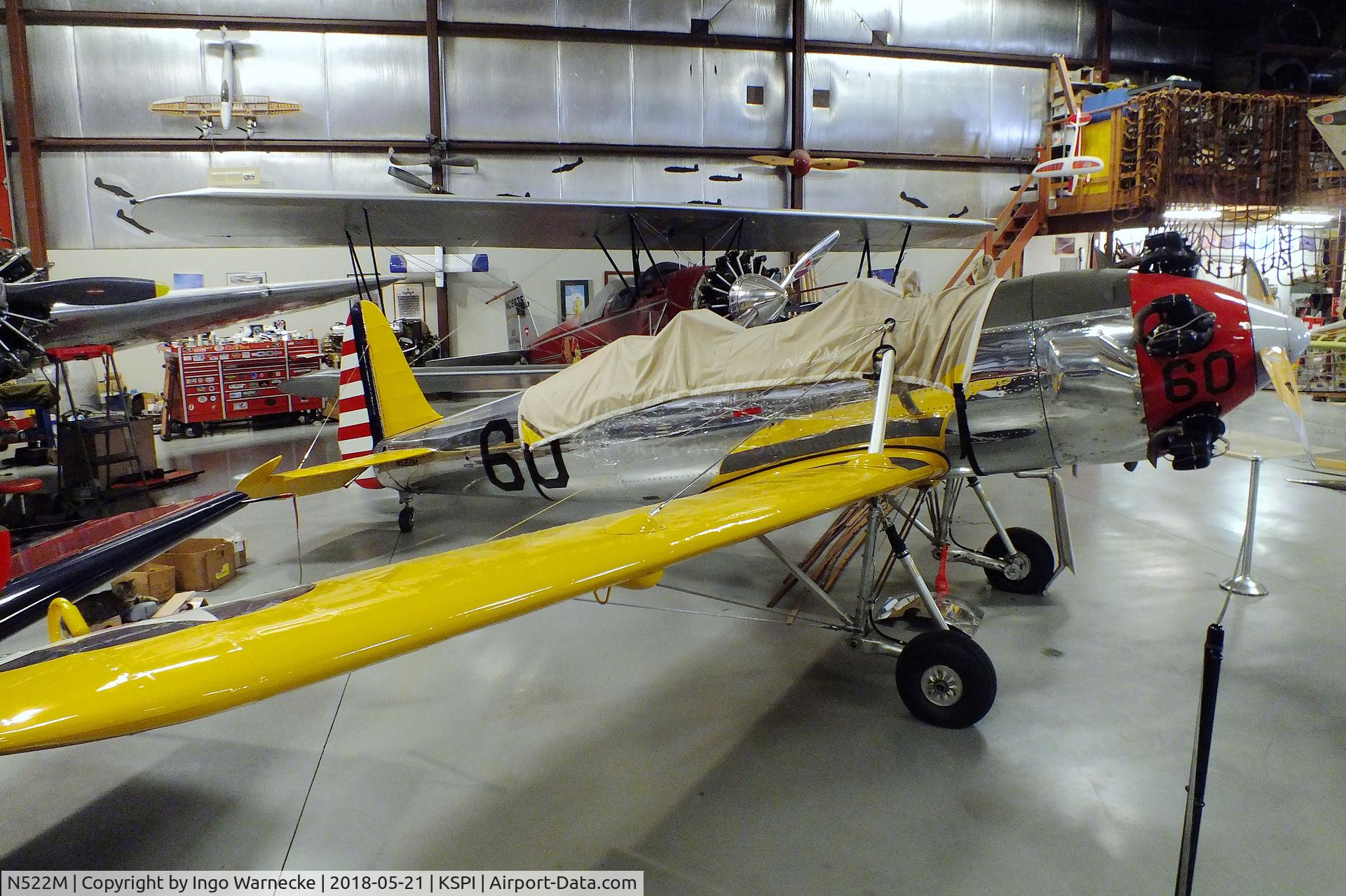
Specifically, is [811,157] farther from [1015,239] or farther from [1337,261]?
[1337,261]

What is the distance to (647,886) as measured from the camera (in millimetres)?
1915

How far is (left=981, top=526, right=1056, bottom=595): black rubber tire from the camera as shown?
388 centimetres

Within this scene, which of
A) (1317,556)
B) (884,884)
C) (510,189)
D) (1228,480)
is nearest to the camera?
(884,884)

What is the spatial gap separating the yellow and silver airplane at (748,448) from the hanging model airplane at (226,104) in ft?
33.1

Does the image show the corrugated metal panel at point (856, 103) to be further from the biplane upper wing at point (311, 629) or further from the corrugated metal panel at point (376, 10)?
the biplane upper wing at point (311, 629)

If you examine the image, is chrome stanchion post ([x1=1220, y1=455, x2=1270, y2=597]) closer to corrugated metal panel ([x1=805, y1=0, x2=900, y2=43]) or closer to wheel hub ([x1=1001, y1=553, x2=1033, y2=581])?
wheel hub ([x1=1001, y1=553, x2=1033, y2=581])

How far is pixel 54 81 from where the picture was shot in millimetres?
11820

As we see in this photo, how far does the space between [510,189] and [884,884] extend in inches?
497

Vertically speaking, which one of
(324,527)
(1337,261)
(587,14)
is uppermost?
(587,14)

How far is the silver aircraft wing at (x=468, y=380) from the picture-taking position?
24.7ft

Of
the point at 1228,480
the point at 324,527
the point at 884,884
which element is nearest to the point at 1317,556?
the point at 1228,480

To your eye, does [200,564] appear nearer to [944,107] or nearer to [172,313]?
[172,313]

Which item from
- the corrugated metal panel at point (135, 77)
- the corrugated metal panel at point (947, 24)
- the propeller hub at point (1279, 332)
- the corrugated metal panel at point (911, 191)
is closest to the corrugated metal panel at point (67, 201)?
the corrugated metal panel at point (135, 77)

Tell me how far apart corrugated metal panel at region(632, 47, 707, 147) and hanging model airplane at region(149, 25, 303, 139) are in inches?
226
